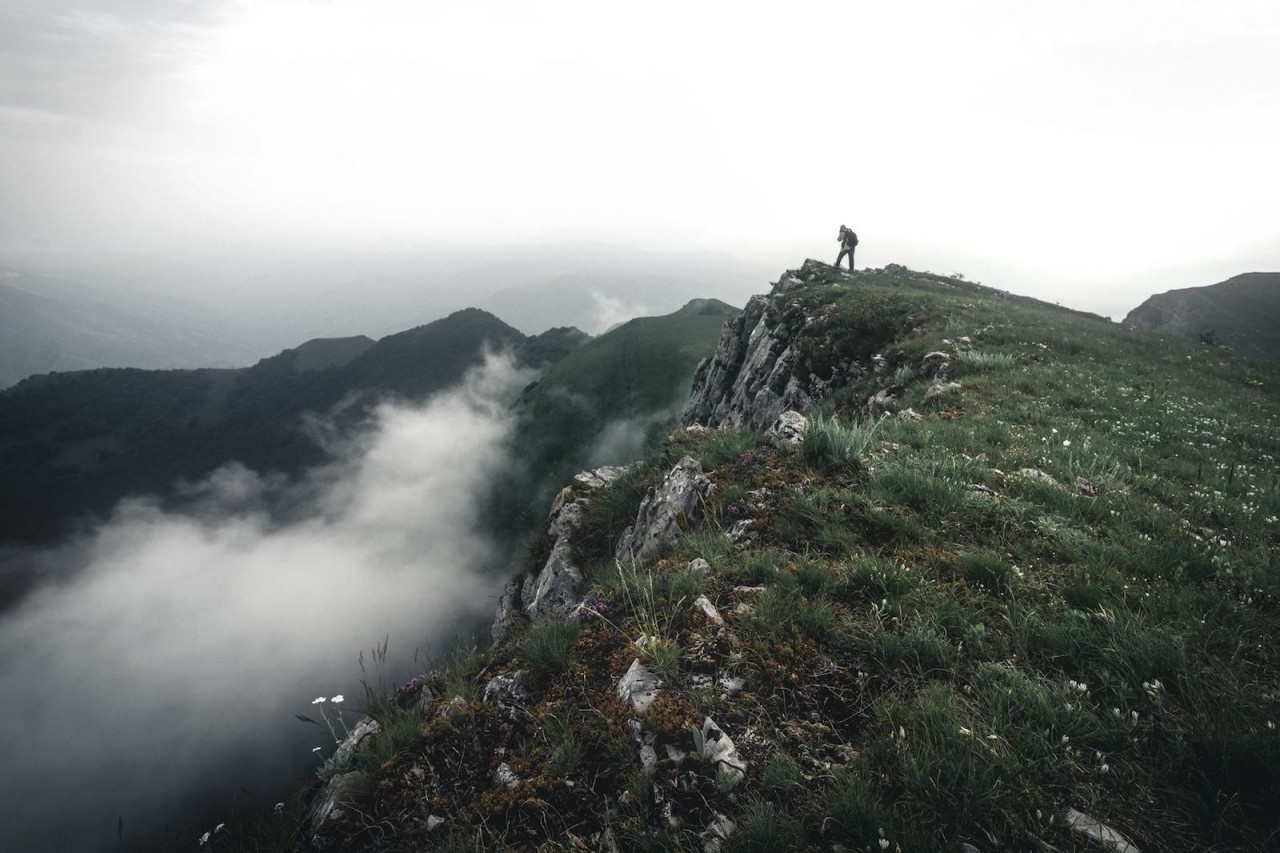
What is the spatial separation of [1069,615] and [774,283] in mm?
37593

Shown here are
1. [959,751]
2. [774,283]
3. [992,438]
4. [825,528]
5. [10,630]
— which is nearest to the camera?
[959,751]

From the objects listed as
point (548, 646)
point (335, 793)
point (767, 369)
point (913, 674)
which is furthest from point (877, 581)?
point (767, 369)

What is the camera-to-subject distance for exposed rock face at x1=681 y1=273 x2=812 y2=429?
25156 millimetres

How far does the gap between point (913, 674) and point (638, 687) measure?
8.00 feet

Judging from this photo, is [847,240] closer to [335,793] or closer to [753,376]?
[753,376]

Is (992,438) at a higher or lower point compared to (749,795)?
higher

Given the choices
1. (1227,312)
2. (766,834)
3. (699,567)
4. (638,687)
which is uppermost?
(1227,312)

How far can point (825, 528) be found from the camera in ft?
20.3

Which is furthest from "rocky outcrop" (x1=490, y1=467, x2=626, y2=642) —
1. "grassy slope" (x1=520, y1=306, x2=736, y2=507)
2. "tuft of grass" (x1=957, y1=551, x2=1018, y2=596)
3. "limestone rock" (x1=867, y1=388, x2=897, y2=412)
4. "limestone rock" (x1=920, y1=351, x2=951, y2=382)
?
Answer: "grassy slope" (x1=520, y1=306, x2=736, y2=507)

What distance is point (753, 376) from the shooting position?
2995 centimetres

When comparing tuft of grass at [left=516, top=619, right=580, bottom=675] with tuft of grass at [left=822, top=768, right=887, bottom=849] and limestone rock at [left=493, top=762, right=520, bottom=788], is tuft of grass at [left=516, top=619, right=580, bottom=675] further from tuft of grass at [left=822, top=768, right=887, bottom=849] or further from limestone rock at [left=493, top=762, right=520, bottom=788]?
tuft of grass at [left=822, top=768, right=887, bottom=849]

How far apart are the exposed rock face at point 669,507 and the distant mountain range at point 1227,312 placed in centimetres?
18971

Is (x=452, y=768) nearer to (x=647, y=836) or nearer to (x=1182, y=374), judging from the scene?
(x=647, y=836)

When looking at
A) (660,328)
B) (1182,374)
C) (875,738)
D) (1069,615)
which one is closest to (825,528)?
(1069,615)
